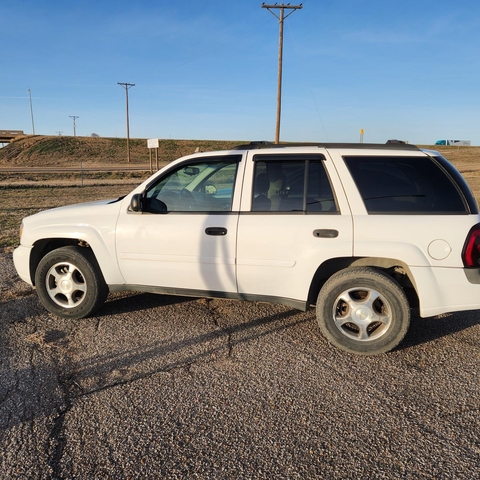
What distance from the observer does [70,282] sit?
4.50 m

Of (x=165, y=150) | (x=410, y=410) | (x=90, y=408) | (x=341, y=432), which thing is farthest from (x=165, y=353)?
(x=165, y=150)

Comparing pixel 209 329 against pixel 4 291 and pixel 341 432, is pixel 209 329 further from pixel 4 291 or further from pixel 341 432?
pixel 4 291

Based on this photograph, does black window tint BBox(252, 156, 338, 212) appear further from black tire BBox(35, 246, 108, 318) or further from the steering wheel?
black tire BBox(35, 246, 108, 318)

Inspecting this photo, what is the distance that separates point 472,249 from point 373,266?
783 millimetres

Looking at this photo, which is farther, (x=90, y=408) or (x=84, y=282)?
(x=84, y=282)

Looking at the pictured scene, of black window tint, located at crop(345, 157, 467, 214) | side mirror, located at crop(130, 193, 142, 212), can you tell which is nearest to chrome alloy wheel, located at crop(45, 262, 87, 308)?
side mirror, located at crop(130, 193, 142, 212)

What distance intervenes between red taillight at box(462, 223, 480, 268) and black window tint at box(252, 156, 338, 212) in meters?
1.07

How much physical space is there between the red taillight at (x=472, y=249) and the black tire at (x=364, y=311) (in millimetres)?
560

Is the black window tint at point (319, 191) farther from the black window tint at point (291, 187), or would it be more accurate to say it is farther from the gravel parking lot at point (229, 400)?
the gravel parking lot at point (229, 400)

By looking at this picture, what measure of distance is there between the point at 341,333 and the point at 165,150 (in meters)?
68.6

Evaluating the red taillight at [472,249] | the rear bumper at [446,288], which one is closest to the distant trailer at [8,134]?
the rear bumper at [446,288]

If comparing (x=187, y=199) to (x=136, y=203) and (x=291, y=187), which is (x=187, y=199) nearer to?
(x=136, y=203)

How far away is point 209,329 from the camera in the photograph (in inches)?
169

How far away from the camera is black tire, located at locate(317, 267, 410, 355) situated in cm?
365
